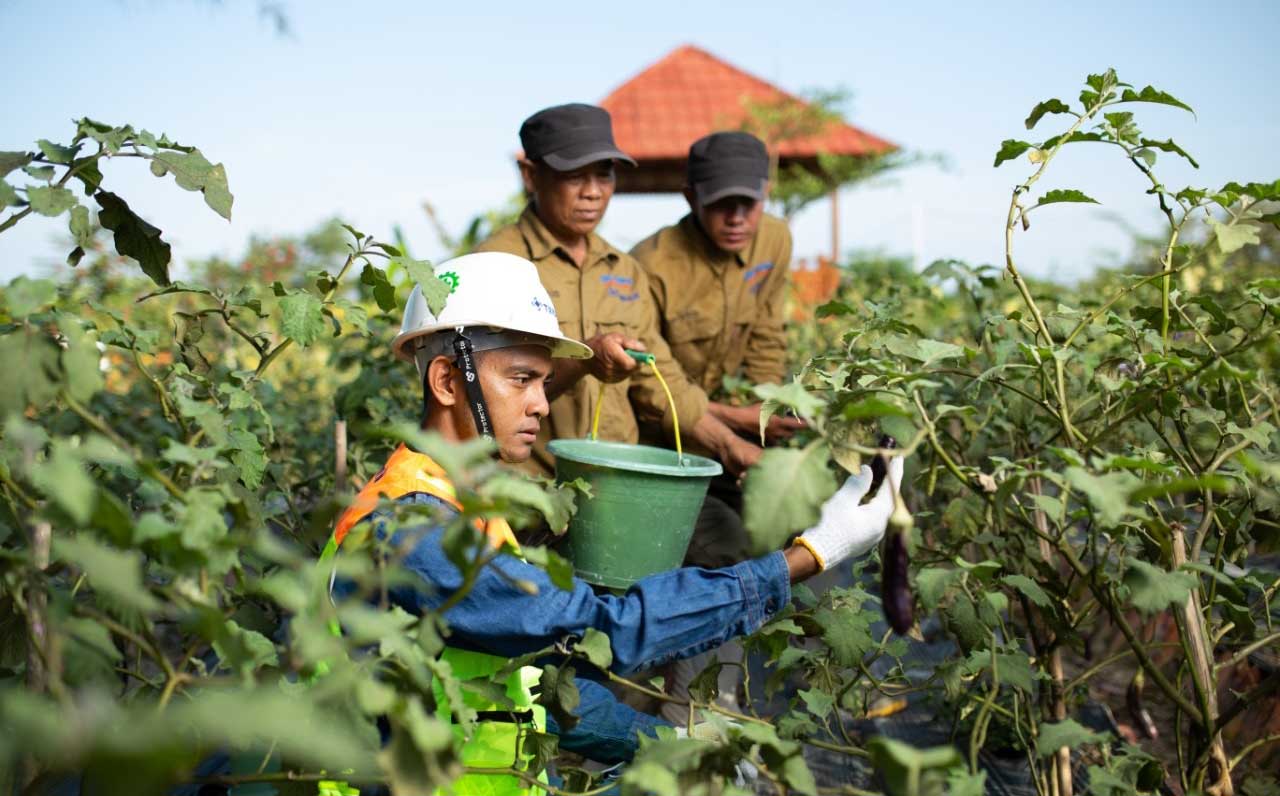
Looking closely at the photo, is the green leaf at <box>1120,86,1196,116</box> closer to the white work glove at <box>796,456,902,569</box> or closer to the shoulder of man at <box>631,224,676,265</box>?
the white work glove at <box>796,456,902,569</box>

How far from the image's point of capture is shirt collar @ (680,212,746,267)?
472 cm

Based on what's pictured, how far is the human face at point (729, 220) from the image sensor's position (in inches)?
182

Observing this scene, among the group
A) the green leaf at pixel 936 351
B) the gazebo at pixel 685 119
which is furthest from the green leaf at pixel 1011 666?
the gazebo at pixel 685 119

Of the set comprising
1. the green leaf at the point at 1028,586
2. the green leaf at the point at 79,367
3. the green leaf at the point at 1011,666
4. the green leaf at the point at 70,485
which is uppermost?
the green leaf at the point at 79,367

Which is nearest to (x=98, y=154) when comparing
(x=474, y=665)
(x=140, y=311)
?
(x=474, y=665)

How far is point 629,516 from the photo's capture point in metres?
2.56

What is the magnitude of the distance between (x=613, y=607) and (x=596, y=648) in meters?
0.15

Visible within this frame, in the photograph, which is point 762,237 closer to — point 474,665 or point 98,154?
point 474,665

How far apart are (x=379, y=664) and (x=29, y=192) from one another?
2.85 ft

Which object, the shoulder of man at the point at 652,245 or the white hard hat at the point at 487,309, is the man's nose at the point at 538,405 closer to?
the white hard hat at the point at 487,309

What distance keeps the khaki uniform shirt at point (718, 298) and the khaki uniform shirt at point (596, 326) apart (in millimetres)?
498

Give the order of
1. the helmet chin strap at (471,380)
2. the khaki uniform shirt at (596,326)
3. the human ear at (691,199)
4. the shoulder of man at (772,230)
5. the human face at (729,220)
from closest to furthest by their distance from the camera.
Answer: the helmet chin strap at (471,380) < the khaki uniform shirt at (596,326) < the human face at (729,220) < the human ear at (691,199) < the shoulder of man at (772,230)

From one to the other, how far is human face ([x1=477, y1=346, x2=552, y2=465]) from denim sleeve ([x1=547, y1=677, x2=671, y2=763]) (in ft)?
1.76

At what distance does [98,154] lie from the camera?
1.65m
